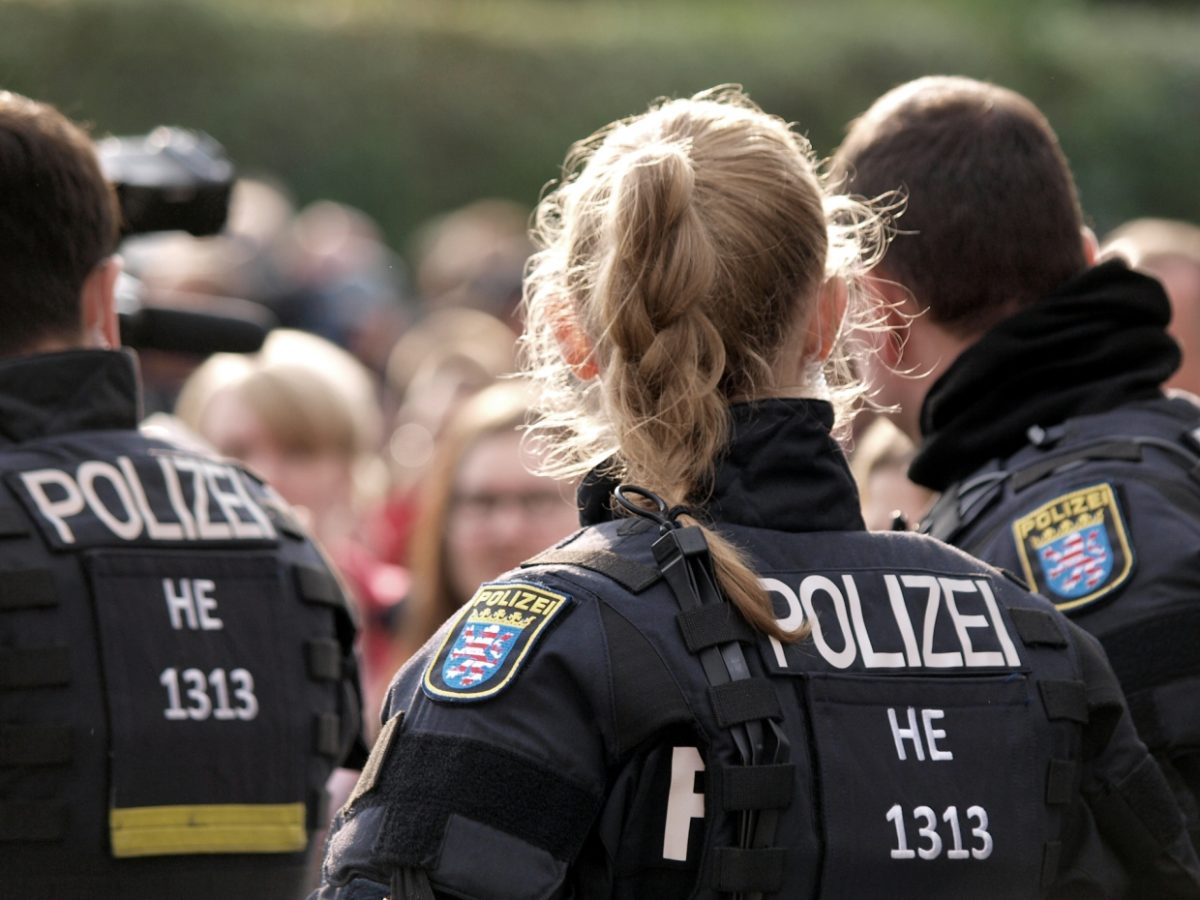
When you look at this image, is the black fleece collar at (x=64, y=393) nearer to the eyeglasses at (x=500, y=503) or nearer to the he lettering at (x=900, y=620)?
the he lettering at (x=900, y=620)

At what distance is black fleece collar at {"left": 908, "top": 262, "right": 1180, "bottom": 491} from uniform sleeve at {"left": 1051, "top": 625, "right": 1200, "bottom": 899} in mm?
677

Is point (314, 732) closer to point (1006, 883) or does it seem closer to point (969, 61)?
point (1006, 883)

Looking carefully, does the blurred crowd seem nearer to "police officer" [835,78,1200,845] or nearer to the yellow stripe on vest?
"police officer" [835,78,1200,845]

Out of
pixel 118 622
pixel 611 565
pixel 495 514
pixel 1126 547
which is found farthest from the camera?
pixel 495 514

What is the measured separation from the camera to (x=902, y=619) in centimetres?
212

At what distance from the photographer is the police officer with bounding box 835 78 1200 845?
2633mm

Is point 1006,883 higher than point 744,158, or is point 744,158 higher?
point 744,158

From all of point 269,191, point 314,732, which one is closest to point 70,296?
point 314,732

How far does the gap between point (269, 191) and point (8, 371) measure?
10281 mm

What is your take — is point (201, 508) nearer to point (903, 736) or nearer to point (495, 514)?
point (903, 736)

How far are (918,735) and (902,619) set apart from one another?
0.45 feet

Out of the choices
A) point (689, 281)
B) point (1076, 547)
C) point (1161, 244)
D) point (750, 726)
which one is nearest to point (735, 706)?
point (750, 726)

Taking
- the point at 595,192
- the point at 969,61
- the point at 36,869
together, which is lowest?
the point at 969,61

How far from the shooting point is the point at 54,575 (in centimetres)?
275
